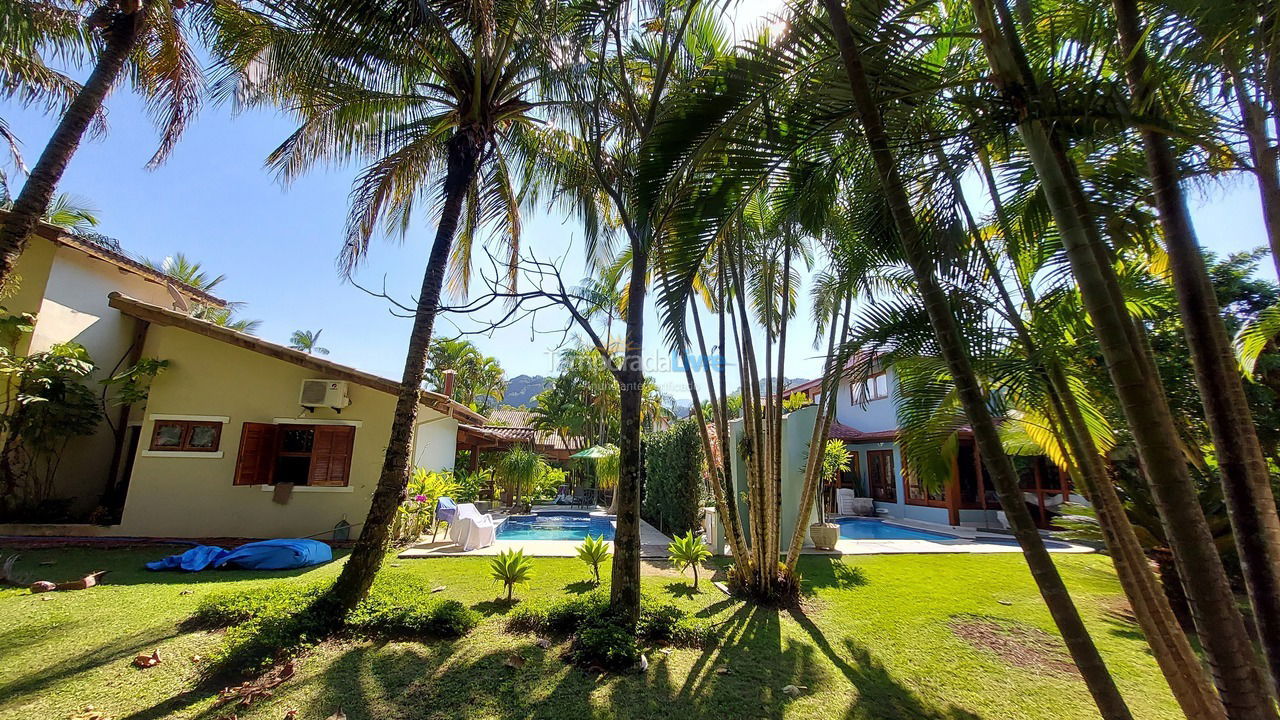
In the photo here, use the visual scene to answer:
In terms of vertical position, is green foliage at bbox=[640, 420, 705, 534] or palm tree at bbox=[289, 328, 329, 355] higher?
palm tree at bbox=[289, 328, 329, 355]

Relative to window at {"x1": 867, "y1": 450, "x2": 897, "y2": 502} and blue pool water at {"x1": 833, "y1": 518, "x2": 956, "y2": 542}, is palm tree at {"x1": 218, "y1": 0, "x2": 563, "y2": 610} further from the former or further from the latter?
window at {"x1": 867, "y1": 450, "x2": 897, "y2": 502}

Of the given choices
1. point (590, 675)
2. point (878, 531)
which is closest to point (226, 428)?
point (590, 675)

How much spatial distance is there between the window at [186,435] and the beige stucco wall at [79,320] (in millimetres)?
2492

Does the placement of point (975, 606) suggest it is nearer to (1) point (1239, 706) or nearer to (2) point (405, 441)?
Result: (1) point (1239, 706)

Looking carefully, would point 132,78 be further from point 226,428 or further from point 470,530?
point 470,530

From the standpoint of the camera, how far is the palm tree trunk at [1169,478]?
1720 millimetres

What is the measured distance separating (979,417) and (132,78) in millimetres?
12164

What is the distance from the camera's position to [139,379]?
940 cm

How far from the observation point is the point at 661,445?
40.2 ft

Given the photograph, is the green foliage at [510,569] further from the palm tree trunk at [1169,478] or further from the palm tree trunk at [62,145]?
the palm tree trunk at [62,145]

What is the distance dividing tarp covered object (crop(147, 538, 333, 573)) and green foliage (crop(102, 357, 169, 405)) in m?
4.01

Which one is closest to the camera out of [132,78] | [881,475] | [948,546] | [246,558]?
[246,558]

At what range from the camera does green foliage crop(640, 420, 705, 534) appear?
34.1 ft

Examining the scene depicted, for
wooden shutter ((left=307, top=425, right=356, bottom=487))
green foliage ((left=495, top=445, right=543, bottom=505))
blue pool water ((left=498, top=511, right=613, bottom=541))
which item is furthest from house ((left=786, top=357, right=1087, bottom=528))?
wooden shutter ((left=307, top=425, right=356, bottom=487))
